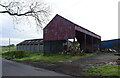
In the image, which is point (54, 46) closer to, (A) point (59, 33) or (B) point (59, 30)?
(A) point (59, 33)

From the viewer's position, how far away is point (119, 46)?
49344mm

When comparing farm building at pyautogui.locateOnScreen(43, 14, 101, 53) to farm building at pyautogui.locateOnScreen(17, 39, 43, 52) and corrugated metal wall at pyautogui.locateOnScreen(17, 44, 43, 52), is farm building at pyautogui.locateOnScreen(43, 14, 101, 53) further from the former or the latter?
farm building at pyautogui.locateOnScreen(17, 39, 43, 52)

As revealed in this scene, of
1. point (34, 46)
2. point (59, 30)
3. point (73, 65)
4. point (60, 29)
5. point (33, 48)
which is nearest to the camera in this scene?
point (73, 65)

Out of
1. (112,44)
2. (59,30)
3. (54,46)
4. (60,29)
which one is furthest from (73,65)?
(112,44)

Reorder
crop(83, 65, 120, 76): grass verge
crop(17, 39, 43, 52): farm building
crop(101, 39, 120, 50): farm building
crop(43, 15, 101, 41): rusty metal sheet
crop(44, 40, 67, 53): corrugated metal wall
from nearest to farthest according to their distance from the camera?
crop(83, 65, 120, 76): grass verge
crop(43, 15, 101, 41): rusty metal sheet
crop(44, 40, 67, 53): corrugated metal wall
crop(101, 39, 120, 50): farm building
crop(17, 39, 43, 52): farm building

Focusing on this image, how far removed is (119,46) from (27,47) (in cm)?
2660

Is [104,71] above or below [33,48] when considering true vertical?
below

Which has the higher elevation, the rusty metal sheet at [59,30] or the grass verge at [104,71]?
the rusty metal sheet at [59,30]

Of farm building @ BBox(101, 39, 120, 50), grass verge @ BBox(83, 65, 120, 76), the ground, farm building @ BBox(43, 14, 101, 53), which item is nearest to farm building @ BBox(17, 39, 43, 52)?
farm building @ BBox(43, 14, 101, 53)

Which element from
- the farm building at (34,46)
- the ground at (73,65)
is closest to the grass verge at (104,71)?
the ground at (73,65)

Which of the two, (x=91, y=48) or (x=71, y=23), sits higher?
(x=71, y=23)

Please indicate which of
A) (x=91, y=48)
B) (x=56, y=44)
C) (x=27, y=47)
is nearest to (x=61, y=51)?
(x=56, y=44)

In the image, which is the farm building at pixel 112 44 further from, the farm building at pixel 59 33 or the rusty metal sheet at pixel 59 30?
the rusty metal sheet at pixel 59 30

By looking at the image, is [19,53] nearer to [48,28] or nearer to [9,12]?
[48,28]
